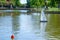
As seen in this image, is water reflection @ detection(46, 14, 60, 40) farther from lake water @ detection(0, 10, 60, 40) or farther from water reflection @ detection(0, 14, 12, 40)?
water reflection @ detection(0, 14, 12, 40)

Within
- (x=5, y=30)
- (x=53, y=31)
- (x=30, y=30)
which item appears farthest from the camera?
(x=30, y=30)

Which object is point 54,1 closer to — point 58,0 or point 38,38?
point 58,0

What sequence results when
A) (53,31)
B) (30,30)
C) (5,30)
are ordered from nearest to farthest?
(53,31) → (5,30) → (30,30)

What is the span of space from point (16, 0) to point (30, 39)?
58.7 metres

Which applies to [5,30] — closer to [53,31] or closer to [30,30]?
[30,30]

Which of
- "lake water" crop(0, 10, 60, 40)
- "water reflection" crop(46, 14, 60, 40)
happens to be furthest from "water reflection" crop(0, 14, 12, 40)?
"water reflection" crop(46, 14, 60, 40)

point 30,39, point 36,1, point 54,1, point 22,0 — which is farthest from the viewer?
point 22,0

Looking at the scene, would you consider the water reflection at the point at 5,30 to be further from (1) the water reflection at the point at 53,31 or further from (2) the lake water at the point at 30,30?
(1) the water reflection at the point at 53,31

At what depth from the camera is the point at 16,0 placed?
69.6 metres

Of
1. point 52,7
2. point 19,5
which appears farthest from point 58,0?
point 19,5

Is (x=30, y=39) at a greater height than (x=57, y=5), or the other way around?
(x=30, y=39)

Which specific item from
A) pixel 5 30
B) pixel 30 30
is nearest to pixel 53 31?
pixel 30 30

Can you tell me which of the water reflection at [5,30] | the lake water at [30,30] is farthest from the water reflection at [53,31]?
the water reflection at [5,30]

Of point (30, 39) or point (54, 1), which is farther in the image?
point (54, 1)
